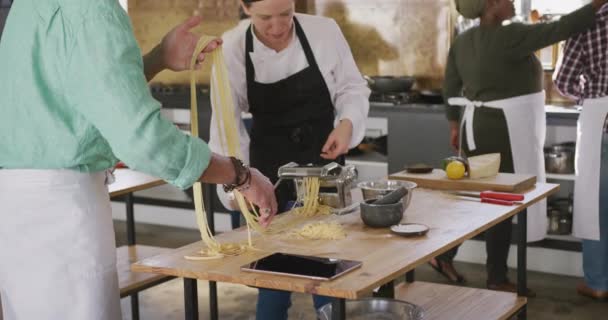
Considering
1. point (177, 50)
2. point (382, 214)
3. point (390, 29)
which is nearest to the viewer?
point (177, 50)

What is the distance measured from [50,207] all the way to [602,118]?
3478 mm

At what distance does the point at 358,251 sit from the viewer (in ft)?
9.27

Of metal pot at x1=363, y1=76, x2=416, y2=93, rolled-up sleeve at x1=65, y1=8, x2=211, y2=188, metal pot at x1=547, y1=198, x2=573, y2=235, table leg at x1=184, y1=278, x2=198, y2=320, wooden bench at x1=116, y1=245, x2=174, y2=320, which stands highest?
rolled-up sleeve at x1=65, y1=8, x2=211, y2=188

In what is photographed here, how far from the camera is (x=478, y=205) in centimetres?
346

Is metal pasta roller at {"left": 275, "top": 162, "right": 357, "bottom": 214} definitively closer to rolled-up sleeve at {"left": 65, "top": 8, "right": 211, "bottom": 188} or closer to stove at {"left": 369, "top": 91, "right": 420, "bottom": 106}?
rolled-up sleeve at {"left": 65, "top": 8, "right": 211, "bottom": 188}

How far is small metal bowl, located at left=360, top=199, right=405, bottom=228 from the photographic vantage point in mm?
3117

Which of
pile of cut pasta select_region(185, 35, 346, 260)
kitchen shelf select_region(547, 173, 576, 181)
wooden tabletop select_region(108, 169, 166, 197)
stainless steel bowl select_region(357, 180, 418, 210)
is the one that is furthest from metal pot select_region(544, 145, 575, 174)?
pile of cut pasta select_region(185, 35, 346, 260)

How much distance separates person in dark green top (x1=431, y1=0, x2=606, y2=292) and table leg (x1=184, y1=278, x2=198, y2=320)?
9.39ft

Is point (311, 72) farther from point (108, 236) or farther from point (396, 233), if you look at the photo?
point (108, 236)

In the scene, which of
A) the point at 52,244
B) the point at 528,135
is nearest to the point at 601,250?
the point at 528,135

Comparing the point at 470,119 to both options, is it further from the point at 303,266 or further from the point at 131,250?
the point at 303,266

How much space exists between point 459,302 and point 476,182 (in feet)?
1.75

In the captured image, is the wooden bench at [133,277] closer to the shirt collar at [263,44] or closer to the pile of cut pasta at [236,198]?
the pile of cut pasta at [236,198]

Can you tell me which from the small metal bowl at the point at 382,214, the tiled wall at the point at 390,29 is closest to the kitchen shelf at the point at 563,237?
the tiled wall at the point at 390,29
